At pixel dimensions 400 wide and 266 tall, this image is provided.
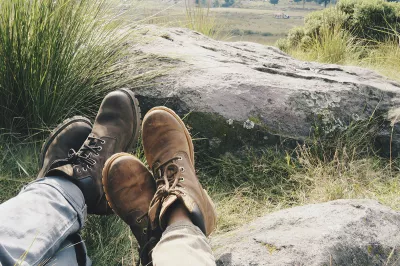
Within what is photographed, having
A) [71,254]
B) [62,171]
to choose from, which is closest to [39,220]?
[71,254]

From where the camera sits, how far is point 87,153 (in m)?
2.10

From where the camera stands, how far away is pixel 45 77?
2.43 m

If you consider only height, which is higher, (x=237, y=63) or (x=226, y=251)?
(x=237, y=63)

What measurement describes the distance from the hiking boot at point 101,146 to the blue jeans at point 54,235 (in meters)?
0.15

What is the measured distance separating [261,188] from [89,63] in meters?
1.24

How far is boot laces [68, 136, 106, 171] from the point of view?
199 centimetres

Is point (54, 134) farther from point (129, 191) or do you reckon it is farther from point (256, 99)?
point (256, 99)

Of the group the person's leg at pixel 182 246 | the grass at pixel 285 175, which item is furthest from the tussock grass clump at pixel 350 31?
the person's leg at pixel 182 246

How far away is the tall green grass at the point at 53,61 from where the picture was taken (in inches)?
92.6

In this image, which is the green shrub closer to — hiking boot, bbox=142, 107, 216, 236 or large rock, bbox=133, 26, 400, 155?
large rock, bbox=133, 26, 400, 155

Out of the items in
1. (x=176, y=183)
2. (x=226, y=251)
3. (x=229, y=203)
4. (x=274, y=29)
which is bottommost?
(x=274, y=29)

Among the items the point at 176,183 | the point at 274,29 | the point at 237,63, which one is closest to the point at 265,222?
the point at 176,183

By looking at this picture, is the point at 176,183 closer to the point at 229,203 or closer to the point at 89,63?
the point at 229,203

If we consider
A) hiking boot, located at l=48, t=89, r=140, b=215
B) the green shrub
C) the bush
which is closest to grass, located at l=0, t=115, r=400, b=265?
hiking boot, located at l=48, t=89, r=140, b=215
